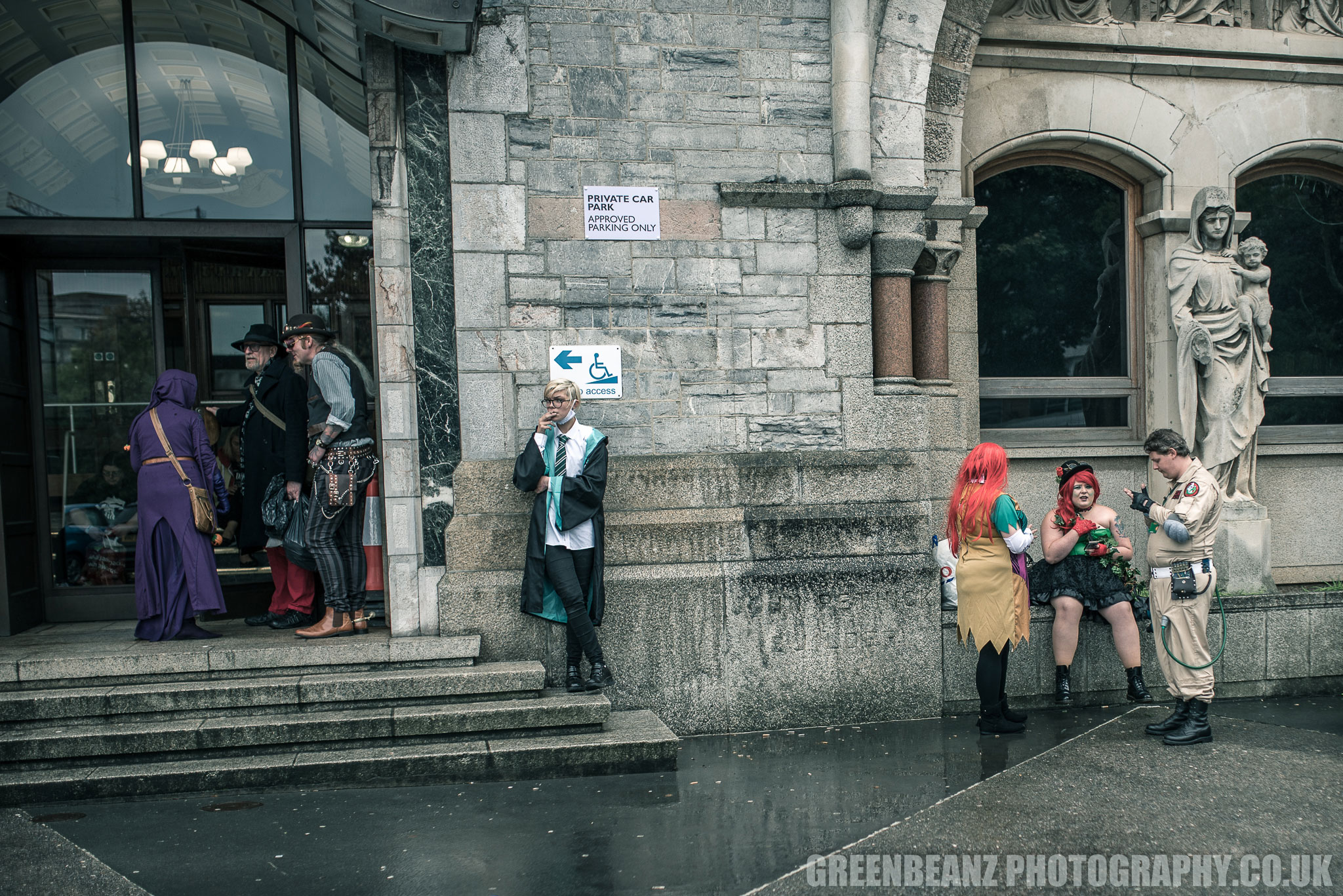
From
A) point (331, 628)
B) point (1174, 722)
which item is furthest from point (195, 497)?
point (1174, 722)

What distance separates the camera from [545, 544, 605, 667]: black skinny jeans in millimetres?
5984

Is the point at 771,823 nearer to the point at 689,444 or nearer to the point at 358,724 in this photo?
the point at 358,724

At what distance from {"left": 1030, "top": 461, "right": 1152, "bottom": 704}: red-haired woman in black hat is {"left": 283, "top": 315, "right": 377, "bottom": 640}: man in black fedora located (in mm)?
4487

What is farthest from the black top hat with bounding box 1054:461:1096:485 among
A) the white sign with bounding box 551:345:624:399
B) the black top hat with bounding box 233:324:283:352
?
the black top hat with bounding box 233:324:283:352

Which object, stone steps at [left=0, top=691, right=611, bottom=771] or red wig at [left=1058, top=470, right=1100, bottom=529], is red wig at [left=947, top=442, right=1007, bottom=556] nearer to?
red wig at [left=1058, top=470, right=1100, bottom=529]

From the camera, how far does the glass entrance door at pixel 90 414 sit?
24.9 feet

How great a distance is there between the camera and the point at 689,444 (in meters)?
6.84

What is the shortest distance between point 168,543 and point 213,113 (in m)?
3.24

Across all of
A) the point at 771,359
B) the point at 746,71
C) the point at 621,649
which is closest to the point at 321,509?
the point at 621,649

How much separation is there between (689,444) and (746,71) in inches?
101

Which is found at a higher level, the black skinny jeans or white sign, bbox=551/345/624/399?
white sign, bbox=551/345/624/399

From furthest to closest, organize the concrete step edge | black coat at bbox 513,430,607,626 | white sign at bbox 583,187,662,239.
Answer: white sign at bbox 583,187,662,239
black coat at bbox 513,430,607,626
the concrete step edge

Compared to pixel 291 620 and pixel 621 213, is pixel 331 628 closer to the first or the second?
pixel 291 620

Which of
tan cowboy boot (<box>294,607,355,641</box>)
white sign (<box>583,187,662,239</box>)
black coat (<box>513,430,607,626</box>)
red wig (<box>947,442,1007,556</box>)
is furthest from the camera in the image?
white sign (<box>583,187,662,239</box>)
